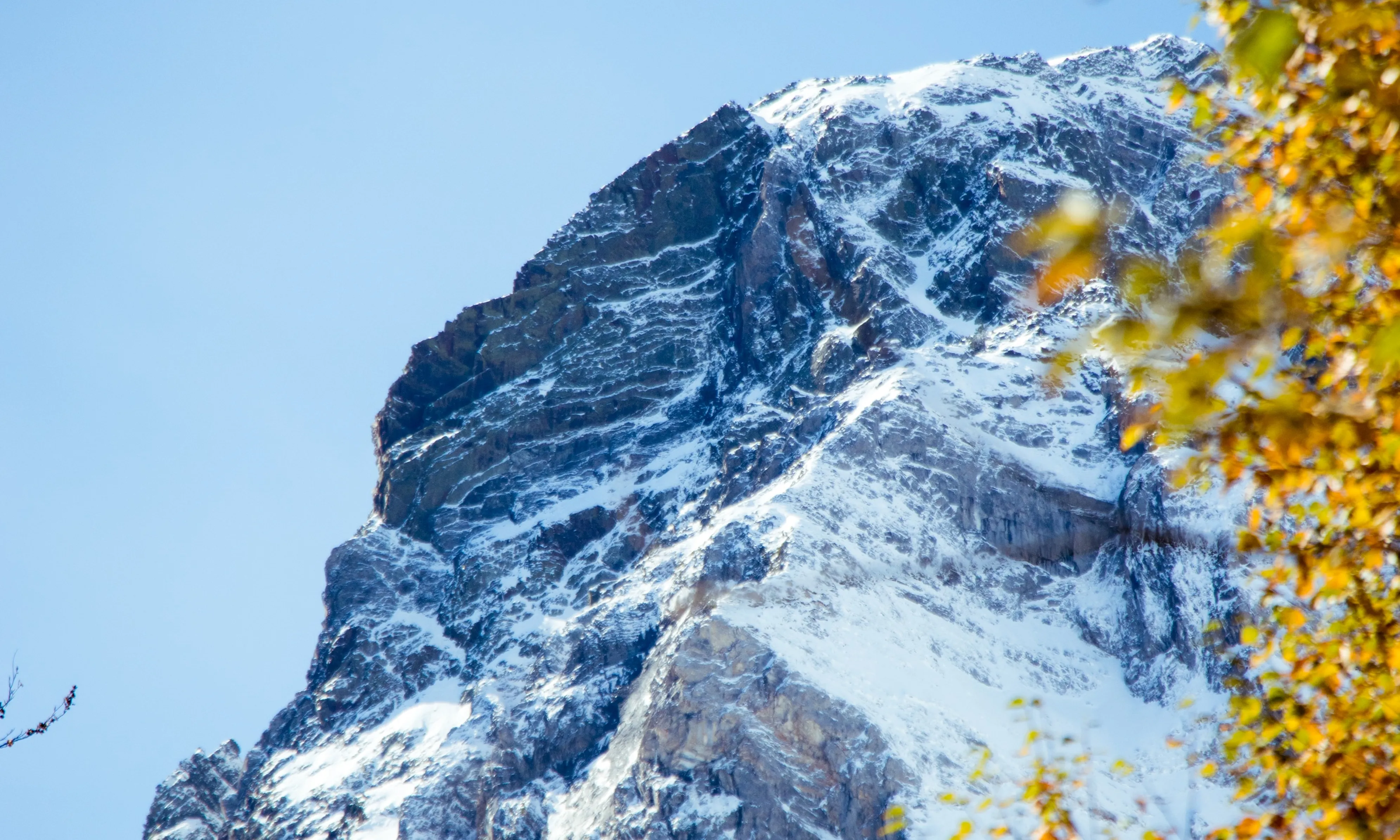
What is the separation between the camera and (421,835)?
92.6 meters

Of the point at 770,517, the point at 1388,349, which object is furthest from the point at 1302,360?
the point at 770,517

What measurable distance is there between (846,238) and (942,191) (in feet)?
43.0

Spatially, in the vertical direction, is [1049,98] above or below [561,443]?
above

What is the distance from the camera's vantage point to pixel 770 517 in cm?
8925

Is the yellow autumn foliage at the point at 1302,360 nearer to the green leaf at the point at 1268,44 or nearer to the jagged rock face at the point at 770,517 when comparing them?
the green leaf at the point at 1268,44

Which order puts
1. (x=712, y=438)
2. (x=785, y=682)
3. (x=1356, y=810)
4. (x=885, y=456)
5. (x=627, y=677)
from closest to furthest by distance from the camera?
1. (x=1356, y=810)
2. (x=785, y=682)
3. (x=627, y=677)
4. (x=885, y=456)
5. (x=712, y=438)

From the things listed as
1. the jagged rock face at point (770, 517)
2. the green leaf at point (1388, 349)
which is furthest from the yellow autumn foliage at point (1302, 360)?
the jagged rock face at point (770, 517)

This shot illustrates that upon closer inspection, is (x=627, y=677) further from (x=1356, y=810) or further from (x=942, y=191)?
(x=1356, y=810)

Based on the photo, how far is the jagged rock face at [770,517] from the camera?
7550 cm

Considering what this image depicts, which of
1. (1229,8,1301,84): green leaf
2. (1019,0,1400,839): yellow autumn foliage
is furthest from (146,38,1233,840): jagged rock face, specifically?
(1229,8,1301,84): green leaf

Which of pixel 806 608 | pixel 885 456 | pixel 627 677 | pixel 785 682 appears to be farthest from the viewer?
pixel 885 456

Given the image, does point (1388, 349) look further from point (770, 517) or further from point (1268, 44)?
point (770, 517)

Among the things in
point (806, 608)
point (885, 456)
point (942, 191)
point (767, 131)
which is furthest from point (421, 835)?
point (767, 131)

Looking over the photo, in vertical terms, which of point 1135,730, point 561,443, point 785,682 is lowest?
point 1135,730
